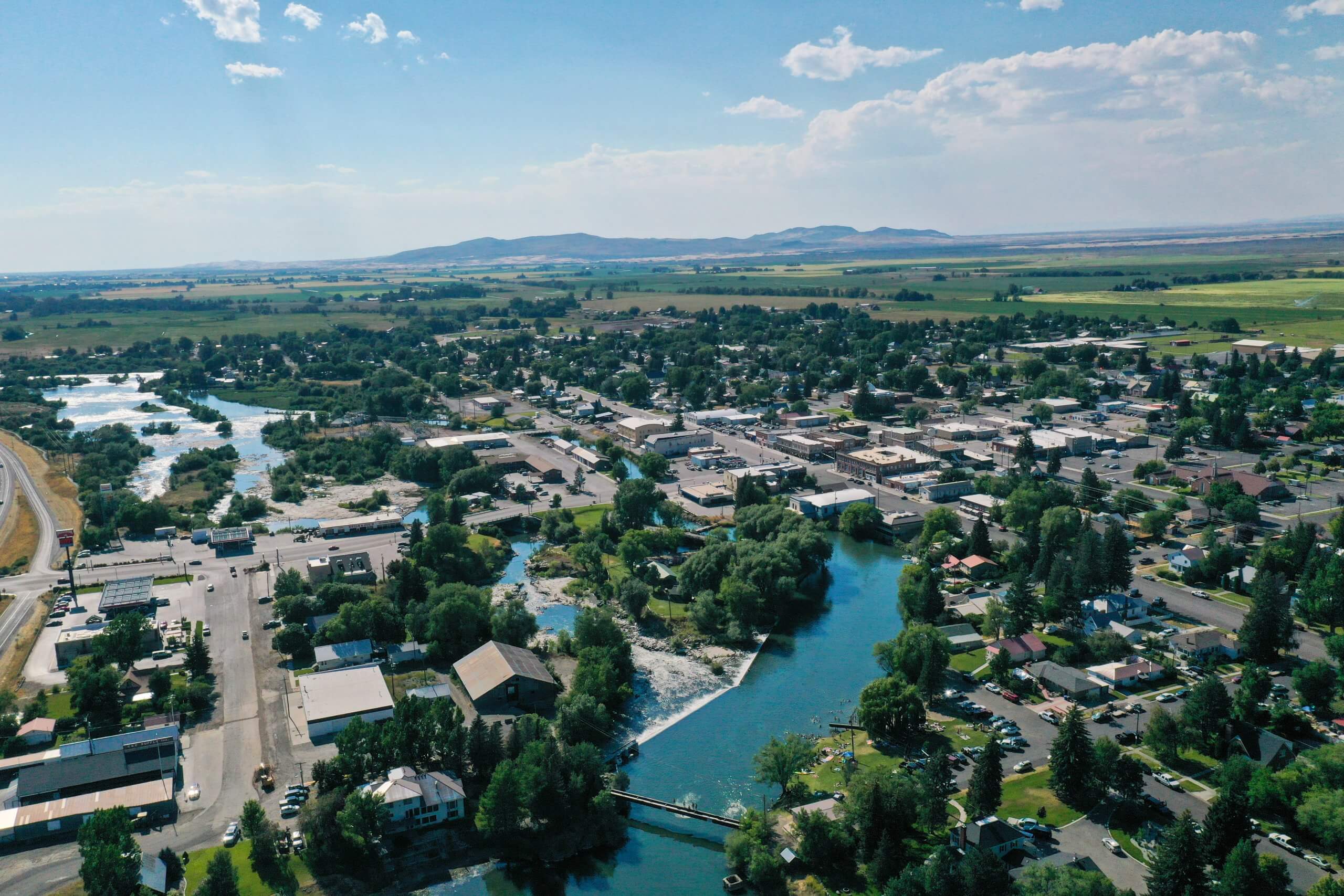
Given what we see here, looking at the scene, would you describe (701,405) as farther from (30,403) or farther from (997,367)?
(30,403)

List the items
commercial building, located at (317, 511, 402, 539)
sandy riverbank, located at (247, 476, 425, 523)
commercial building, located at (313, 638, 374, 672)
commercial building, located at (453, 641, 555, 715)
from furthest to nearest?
sandy riverbank, located at (247, 476, 425, 523)
commercial building, located at (317, 511, 402, 539)
commercial building, located at (313, 638, 374, 672)
commercial building, located at (453, 641, 555, 715)

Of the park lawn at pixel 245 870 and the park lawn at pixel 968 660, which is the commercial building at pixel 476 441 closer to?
the park lawn at pixel 968 660

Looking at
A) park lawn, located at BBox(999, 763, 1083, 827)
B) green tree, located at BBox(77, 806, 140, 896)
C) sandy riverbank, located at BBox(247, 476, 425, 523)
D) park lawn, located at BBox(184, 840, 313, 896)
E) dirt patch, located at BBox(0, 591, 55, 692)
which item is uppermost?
green tree, located at BBox(77, 806, 140, 896)

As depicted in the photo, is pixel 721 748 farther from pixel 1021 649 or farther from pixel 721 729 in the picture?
pixel 1021 649

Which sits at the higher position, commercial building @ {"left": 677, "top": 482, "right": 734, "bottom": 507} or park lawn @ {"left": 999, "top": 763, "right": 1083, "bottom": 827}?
park lawn @ {"left": 999, "top": 763, "right": 1083, "bottom": 827}

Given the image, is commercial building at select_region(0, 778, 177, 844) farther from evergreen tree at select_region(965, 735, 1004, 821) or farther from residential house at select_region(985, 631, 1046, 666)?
residential house at select_region(985, 631, 1046, 666)

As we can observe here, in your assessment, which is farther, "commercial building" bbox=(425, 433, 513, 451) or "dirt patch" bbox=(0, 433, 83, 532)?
"commercial building" bbox=(425, 433, 513, 451)

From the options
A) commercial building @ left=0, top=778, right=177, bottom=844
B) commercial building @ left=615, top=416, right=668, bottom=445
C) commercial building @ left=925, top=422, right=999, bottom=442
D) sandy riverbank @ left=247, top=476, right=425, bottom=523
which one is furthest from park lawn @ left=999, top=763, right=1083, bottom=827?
commercial building @ left=615, top=416, right=668, bottom=445

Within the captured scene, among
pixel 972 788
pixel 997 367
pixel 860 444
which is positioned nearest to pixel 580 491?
pixel 860 444
